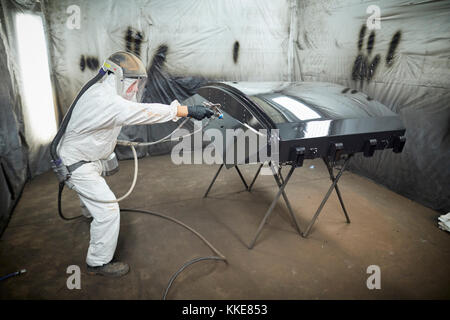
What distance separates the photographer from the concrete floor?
1898mm

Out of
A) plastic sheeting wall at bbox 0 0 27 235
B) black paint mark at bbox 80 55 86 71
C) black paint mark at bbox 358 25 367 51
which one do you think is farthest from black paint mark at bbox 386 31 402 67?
plastic sheeting wall at bbox 0 0 27 235

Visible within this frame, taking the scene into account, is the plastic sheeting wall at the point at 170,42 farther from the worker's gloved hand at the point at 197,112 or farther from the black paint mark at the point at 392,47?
the worker's gloved hand at the point at 197,112

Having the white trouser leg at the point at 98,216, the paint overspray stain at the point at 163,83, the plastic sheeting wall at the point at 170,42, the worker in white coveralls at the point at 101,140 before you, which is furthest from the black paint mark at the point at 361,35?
the white trouser leg at the point at 98,216

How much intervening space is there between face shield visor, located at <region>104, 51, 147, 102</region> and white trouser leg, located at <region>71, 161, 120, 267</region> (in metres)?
0.63

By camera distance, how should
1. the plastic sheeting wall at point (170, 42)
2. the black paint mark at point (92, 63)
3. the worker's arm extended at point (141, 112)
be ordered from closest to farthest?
the worker's arm extended at point (141, 112) < the plastic sheeting wall at point (170, 42) < the black paint mark at point (92, 63)

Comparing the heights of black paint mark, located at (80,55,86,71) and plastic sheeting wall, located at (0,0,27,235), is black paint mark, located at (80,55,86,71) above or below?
above

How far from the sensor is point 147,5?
159 inches

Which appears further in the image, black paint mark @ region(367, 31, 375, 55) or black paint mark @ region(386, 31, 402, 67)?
black paint mark @ region(367, 31, 375, 55)

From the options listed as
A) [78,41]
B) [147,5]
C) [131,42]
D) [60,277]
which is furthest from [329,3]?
[60,277]

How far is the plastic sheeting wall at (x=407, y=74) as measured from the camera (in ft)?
9.29

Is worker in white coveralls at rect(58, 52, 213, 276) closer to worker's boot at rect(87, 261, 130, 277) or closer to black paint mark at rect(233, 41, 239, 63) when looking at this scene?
worker's boot at rect(87, 261, 130, 277)

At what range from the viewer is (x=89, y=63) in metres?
3.96

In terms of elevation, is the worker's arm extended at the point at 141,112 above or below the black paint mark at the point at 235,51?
below
